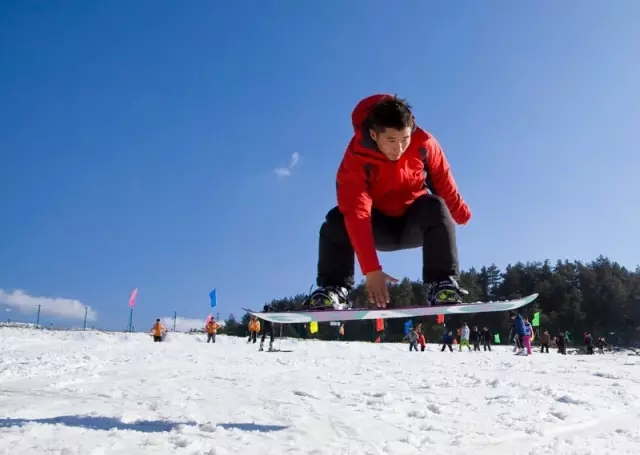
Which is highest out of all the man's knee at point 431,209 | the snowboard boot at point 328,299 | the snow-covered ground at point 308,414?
the man's knee at point 431,209

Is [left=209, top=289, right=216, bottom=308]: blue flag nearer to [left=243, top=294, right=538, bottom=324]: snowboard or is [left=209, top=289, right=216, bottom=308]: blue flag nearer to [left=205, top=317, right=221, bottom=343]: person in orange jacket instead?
[left=205, top=317, right=221, bottom=343]: person in orange jacket

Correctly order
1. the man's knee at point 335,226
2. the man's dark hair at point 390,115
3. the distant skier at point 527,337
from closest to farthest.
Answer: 1. the man's dark hair at point 390,115
2. the man's knee at point 335,226
3. the distant skier at point 527,337

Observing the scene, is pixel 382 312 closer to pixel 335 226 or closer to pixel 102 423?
pixel 335 226

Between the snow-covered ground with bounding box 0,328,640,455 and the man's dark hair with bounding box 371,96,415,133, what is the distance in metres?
2.62

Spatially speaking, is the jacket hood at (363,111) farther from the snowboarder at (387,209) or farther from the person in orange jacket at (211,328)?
the person in orange jacket at (211,328)

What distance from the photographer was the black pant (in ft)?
13.9

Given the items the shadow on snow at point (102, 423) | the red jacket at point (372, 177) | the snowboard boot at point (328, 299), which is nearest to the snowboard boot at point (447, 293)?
the red jacket at point (372, 177)

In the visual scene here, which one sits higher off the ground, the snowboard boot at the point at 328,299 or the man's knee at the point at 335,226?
the man's knee at the point at 335,226

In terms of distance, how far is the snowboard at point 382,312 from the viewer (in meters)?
4.16

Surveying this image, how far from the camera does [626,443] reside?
4.44 meters

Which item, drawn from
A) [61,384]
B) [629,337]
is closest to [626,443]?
[61,384]

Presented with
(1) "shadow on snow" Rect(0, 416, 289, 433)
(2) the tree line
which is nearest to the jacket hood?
(1) "shadow on snow" Rect(0, 416, 289, 433)

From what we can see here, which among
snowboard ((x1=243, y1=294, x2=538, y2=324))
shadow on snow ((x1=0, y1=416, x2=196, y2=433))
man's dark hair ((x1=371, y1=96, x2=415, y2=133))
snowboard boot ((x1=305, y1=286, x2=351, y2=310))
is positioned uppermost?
man's dark hair ((x1=371, y1=96, x2=415, y2=133))

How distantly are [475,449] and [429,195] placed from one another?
2.24 meters
